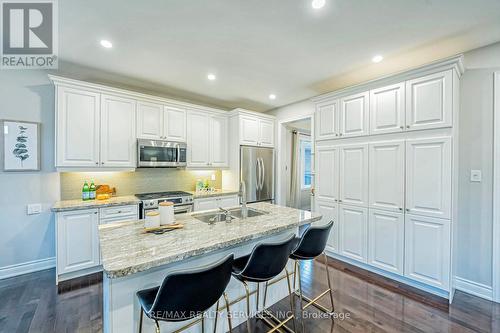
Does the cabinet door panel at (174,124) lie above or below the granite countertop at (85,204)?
above

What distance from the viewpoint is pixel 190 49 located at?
2.53 meters

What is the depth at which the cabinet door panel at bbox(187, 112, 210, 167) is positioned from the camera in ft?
13.0

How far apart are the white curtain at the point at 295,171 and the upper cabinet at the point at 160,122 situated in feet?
9.38

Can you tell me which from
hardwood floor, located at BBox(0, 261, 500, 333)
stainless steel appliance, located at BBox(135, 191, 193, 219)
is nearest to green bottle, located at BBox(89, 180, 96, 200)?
stainless steel appliance, located at BBox(135, 191, 193, 219)

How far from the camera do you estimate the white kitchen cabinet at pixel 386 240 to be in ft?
8.75

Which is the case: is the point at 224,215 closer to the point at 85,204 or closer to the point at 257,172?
the point at 85,204

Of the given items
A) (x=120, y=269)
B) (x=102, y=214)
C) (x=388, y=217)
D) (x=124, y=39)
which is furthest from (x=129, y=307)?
(x=388, y=217)

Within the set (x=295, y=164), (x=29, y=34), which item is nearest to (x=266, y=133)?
(x=295, y=164)

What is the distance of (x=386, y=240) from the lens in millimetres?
2777

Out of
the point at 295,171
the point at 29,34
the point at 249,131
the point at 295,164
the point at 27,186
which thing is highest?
the point at 29,34

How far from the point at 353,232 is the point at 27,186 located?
14.4 ft

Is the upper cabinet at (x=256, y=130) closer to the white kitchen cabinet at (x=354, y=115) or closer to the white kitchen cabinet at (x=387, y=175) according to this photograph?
the white kitchen cabinet at (x=354, y=115)

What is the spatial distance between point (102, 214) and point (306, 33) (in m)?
3.19

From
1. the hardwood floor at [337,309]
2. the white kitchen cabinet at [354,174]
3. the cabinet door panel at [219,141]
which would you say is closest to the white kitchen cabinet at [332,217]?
the white kitchen cabinet at [354,174]
